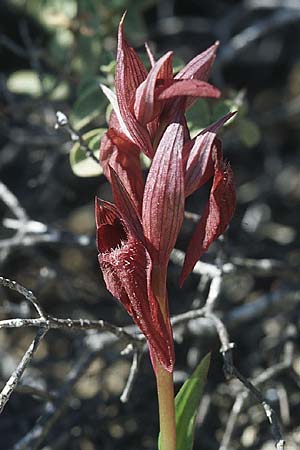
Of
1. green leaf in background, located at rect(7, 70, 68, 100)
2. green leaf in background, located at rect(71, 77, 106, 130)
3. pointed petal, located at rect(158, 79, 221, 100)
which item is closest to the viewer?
pointed petal, located at rect(158, 79, 221, 100)

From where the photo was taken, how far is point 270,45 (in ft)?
11.8

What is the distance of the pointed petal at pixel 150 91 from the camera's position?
44.6 inches

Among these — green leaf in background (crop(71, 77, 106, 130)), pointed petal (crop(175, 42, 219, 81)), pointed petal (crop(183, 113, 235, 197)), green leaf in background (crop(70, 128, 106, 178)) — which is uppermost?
pointed petal (crop(175, 42, 219, 81))

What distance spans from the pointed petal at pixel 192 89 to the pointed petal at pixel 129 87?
85 mm

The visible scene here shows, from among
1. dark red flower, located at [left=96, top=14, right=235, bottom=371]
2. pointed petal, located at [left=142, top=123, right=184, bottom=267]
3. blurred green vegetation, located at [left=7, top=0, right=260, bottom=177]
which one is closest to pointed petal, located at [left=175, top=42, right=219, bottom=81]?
dark red flower, located at [left=96, top=14, right=235, bottom=371]

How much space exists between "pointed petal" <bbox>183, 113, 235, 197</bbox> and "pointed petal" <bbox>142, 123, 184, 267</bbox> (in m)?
0.04

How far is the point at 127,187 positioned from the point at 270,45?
8.44ft

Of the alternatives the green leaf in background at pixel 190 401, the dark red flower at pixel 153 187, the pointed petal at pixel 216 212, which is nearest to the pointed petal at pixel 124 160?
the dark red flower at pixel 153 187

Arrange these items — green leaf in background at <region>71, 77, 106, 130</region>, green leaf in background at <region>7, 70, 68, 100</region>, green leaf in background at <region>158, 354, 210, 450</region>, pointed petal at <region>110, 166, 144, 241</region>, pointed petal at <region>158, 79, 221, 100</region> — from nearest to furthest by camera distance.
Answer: pointed petal at <region>158, 79, 221, 100</region> → pointed petal at <region>110, 166, 144, 241</region> → green leaf in background at <region>158, 354, 210, 450</region> → green leaf in background at <region>71, 77, 106, 130</region> → green leaf in background at <region>7, 70, 68, 100</region>

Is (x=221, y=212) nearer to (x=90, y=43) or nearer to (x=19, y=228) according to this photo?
(x=19, y=228)

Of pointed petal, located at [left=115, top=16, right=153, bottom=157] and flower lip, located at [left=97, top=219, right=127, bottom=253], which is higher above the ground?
pointed petal, located at [left=115, top=16, right=153, bottom=157]

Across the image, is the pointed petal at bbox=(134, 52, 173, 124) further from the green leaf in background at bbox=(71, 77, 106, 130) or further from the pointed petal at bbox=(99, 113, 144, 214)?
the green leaf in background at bbox=(71, 77, 106, 130)

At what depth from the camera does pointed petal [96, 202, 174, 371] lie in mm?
1188

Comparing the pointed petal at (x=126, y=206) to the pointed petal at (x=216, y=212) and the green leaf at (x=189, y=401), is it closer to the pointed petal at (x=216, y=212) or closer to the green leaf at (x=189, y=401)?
the pointed petal at (x=216, y=212)
